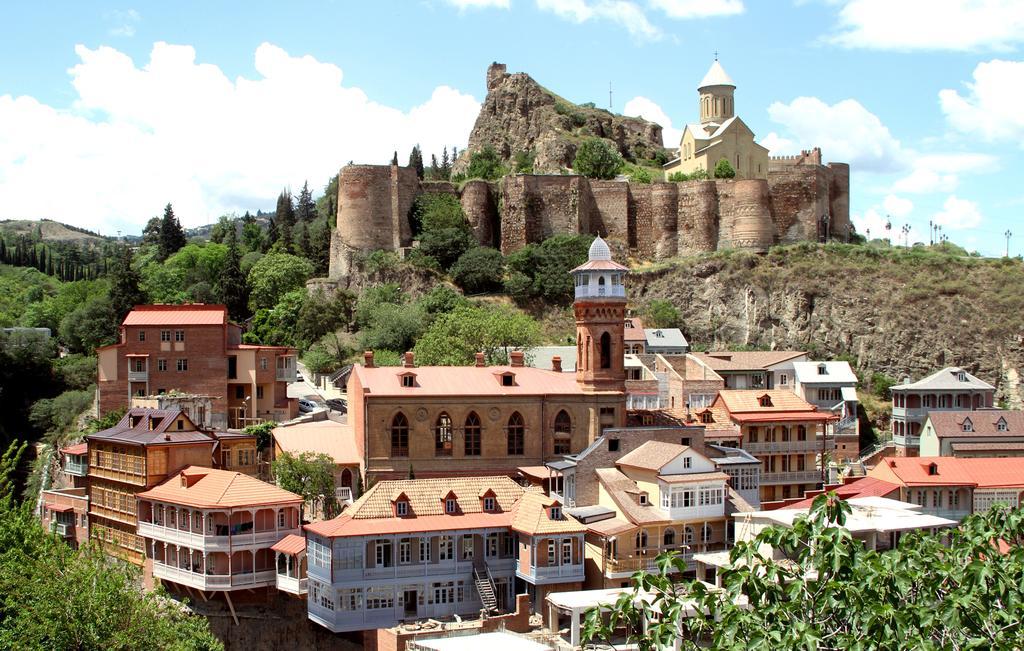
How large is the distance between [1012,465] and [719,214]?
36812 millimetres

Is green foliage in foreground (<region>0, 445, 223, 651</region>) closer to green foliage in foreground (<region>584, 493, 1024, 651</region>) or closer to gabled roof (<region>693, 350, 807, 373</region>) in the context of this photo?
green foliage in foreground (<region>584, 493, 1024, 651</region>)

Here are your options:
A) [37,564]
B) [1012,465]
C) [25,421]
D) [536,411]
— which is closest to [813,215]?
[1012,465]

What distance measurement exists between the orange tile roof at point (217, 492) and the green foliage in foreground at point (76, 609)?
503 cm

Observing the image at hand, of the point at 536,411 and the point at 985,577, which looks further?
the point at 536,411

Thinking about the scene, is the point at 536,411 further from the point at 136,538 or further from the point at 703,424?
the point at 136,538

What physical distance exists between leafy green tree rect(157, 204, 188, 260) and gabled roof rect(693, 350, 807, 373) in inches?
1987

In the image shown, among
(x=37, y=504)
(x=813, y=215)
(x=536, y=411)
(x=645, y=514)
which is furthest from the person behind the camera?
(x=813, y=215)

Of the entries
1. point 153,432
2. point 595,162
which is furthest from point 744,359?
point 153,432

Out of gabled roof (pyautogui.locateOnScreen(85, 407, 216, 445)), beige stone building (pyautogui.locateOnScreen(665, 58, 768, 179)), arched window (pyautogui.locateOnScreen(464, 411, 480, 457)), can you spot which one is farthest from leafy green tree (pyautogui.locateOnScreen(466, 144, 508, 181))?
gabled roof (pyautogui.locateOnScreen(85, 407, 216, 445))

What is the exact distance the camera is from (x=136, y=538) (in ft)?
138

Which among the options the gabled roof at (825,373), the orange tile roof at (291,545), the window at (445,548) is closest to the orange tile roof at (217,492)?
the orange tile roof at (291,545)

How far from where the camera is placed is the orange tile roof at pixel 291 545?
3803 cm

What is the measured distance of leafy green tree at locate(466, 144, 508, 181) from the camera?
90.1m

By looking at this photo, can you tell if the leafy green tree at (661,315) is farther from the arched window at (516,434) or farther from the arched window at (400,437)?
the arched window at (400,437)
